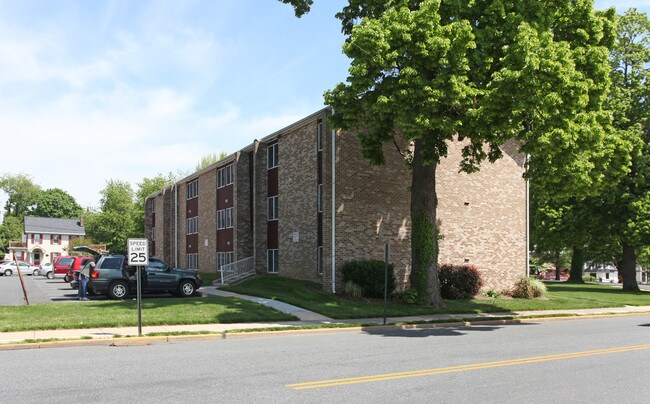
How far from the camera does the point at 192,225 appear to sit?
4347 cm

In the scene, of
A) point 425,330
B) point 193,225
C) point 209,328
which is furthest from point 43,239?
point 425,330

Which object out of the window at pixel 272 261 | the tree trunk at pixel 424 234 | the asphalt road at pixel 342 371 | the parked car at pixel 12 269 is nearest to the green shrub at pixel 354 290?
the tree trunk at pixel 424 234

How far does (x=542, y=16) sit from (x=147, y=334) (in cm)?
1482

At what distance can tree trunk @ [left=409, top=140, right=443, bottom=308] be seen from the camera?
851 inches

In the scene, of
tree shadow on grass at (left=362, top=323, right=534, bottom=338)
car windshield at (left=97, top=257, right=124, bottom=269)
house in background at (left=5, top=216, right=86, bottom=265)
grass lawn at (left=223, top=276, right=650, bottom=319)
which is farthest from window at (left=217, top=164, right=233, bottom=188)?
house in background at (left=5, top=216, right=86, bottom=265)

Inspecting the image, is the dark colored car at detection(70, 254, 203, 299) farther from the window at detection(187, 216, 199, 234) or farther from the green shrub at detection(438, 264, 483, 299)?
the window at detection(187, 216, 199, 234)

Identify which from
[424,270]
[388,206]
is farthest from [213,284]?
[424,270]

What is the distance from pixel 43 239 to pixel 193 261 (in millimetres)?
Result: 65226

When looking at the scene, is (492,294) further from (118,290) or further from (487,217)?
(118,290)

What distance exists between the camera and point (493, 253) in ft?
94.6

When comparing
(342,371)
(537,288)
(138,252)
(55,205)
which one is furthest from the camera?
(55,205)

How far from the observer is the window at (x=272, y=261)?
3041cm

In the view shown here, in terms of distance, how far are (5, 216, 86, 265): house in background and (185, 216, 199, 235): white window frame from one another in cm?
5783

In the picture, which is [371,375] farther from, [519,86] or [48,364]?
[519,86]
